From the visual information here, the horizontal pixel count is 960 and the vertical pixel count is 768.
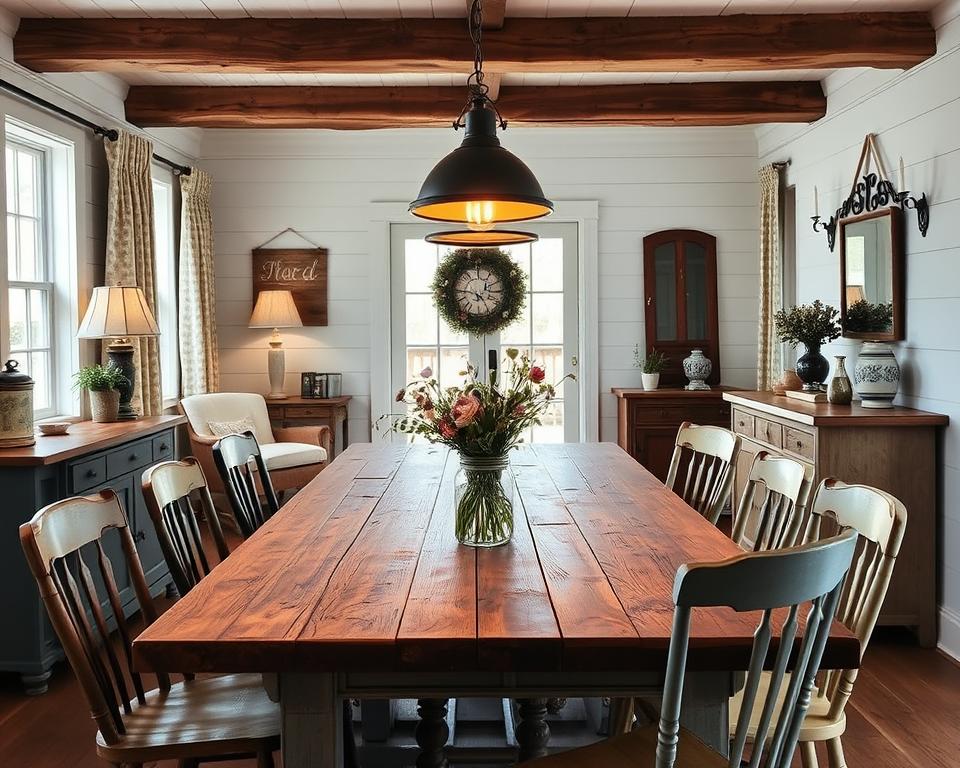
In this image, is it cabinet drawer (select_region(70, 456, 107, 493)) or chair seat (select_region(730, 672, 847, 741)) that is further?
cabinet drawer (select_region(70, 456, 107, 493))

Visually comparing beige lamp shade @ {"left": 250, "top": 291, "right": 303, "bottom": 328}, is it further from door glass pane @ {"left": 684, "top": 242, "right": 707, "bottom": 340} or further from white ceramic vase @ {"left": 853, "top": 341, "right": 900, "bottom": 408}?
white ceramic vase @ {"left": 853, "top": 341, "right": 900, "bottom": 408}

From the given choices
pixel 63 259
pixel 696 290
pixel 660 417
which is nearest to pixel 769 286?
pixel 696 290

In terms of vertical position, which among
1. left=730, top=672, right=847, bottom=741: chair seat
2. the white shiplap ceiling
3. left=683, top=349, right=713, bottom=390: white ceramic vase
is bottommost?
left=730, top=672, right=847, bottom=741: chair seat

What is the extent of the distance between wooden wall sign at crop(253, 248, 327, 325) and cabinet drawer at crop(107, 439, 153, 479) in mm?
2516

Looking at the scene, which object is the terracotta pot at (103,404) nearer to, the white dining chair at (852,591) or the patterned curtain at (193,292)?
the patterned curtain at (193,292)

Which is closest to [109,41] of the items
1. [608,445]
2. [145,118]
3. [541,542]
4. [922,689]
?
[145,118]

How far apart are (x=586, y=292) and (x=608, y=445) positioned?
2702mm

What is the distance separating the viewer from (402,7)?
13.2ft

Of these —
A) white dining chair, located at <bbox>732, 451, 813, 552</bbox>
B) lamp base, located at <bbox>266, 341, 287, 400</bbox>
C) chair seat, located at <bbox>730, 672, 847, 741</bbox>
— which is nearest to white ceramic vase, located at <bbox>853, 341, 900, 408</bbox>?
white dining chair, located at <bbox>732, 451, 813, 552</bbox>

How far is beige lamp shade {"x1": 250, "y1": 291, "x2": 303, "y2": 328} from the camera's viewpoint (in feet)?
20.9

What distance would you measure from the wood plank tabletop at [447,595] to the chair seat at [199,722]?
1.07 feet

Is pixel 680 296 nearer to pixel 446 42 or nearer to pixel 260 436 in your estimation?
pixel 446 42

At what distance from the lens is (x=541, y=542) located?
2.29 m

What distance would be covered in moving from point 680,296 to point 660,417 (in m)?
0.99
